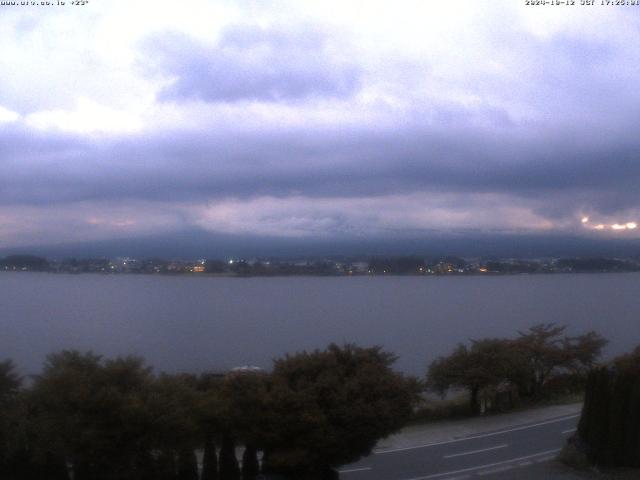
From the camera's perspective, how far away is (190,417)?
14.3 m

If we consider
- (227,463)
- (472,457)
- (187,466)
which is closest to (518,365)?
(472,457)

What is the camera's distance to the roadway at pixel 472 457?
18980mm

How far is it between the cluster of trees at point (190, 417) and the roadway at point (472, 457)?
3561mm

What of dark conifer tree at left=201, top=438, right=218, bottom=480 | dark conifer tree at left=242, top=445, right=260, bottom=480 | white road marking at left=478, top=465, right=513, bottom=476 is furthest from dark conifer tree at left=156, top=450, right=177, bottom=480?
white road marking at left=478, top=465, right=513, bottom=476

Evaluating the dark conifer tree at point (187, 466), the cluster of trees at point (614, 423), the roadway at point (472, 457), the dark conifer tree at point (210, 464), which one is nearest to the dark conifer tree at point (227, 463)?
the dark conifer tree at point (210, 464)

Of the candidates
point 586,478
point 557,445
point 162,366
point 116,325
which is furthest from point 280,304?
point 586,478

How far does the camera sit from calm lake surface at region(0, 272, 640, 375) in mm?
40125

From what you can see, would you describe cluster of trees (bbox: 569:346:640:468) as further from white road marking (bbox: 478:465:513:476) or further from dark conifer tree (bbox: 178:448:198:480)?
dark conifer tree (bbox: 178:448:198:480)

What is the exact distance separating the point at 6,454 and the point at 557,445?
14834 millimetres

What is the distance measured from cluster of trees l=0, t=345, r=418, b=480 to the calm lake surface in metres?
4.46

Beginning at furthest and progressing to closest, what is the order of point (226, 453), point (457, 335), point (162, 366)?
point (457, 335)
point (162, 366)
point (226, 453)

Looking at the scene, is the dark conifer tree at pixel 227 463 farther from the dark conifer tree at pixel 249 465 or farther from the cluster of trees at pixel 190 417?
the dark conifer tree at pixel 249 465

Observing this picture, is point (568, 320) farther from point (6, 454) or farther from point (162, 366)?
point (6, 454)

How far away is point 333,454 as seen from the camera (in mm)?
15242
